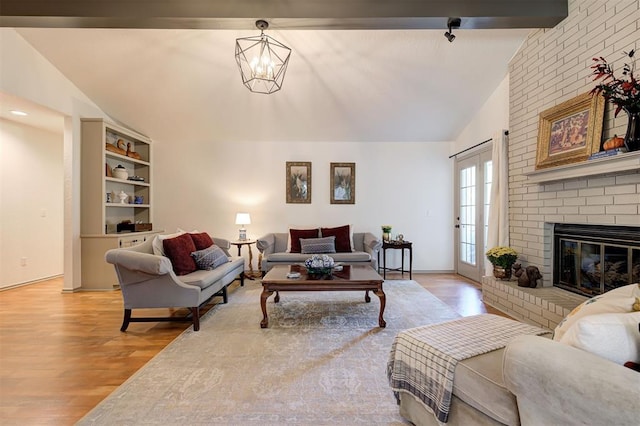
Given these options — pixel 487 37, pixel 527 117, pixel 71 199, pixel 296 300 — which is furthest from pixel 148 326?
pixel 487 37

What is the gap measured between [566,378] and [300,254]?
3.78 metres

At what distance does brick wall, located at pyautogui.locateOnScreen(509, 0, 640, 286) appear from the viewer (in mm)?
2279

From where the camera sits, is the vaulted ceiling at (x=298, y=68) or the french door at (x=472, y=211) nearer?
the vaulted ceiling at (x=298, y=68)

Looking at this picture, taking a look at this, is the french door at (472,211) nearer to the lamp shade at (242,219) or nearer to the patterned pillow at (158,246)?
the lamp shade at (242,219)

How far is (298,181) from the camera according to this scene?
213 inches

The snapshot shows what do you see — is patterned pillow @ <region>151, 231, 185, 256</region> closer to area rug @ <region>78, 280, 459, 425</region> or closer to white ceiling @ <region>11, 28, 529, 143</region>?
area rug @ <region>78, 280, 459, 425</region>

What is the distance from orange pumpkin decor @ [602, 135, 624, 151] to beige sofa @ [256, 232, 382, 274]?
2868mm

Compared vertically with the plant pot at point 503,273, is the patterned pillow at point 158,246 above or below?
above

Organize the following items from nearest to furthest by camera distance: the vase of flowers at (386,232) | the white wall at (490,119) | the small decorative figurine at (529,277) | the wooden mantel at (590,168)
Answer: the wooden mantel at (590,168), the small decorative figurine at (529,277), the white wall at (490,119), the vase of flowers at (386,232)

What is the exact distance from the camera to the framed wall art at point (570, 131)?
2.43 m

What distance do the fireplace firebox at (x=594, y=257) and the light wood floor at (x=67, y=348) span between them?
2.88ft

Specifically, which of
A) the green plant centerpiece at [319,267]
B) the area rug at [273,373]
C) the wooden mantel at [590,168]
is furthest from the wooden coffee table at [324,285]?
the wooden mantel at [590,168]

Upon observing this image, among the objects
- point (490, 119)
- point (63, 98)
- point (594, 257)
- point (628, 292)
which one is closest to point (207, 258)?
point (63, 98)

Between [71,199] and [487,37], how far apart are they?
5.94m
